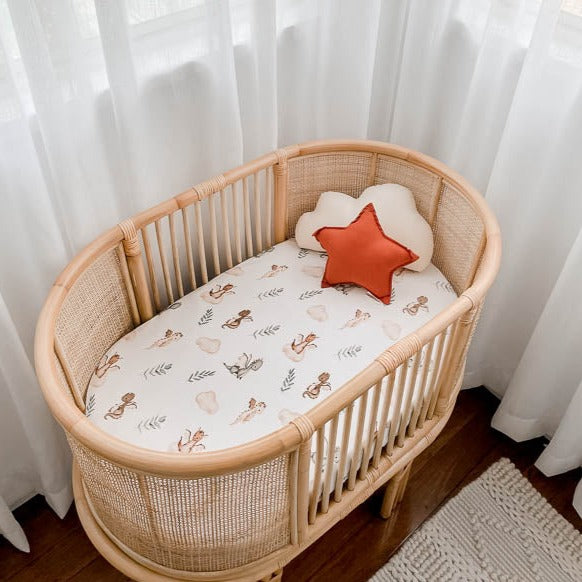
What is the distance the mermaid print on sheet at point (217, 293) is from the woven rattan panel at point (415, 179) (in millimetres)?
532

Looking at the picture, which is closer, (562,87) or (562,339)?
(562,87)

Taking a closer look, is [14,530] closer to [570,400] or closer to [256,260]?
[256,260]

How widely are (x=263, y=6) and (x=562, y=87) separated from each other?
27.9 inches

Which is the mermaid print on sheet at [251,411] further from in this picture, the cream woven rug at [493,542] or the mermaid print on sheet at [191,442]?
the cream woven rug at [493,542]

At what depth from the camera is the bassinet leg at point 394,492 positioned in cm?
165

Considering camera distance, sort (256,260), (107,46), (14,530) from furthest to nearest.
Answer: (256,260) → (14,530) → (107,46)

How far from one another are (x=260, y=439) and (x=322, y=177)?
973 millimetres

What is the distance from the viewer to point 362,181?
1859 mm

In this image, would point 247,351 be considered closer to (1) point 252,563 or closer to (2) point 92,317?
(2) point 92,317

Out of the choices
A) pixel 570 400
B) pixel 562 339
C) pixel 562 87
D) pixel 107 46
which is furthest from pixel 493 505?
pixel 107 46

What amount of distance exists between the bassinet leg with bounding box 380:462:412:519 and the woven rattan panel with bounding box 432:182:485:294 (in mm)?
498

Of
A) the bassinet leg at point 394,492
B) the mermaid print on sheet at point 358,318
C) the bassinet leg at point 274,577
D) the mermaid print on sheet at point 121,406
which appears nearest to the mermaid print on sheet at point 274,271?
the mermaid print on sheet at point 358,318

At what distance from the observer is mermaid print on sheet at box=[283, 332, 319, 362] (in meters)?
1.53

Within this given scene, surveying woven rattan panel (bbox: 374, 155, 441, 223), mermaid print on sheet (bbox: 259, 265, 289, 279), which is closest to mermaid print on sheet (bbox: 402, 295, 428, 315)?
woven rattan panel (bbox: 374, 155, 441, 223)
